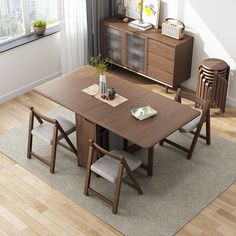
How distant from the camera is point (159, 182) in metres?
5.39

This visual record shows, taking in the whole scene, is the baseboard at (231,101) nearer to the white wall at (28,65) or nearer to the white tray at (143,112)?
the white tray at (143,112)

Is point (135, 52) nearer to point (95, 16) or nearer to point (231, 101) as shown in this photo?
point (95, 16)

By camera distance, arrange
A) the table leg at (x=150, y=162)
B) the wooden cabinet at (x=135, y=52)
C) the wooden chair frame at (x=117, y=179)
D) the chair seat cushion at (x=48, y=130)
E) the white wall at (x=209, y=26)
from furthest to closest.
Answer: the wooden cabinet at (x=135, y=52), the white wall at (x=209, y=26), the chair seat cushion at (x=48, y=130), the table leg at (x=150, y=162), the wooden chair frame at (x=117, y=179)

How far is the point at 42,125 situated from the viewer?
5668 mm

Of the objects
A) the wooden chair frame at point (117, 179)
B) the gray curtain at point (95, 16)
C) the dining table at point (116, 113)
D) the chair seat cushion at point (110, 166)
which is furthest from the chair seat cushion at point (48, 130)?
the gray curtain at point (95, 16)

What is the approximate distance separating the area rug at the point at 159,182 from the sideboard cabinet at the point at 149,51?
3.41 ft

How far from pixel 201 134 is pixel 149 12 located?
6.48 ft

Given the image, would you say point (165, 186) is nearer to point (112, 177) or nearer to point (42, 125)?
point (112, 177)

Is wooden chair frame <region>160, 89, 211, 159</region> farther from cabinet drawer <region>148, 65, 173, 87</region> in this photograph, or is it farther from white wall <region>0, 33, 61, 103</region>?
white wall <region>0, 33, 61, 103</region>

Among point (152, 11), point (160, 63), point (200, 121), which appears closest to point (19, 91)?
point (160, 63)

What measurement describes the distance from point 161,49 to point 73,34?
1320mm

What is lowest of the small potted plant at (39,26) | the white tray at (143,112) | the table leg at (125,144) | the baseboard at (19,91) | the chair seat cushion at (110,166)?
the baseboard at (19,91)

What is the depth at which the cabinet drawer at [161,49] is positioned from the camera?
6594mm

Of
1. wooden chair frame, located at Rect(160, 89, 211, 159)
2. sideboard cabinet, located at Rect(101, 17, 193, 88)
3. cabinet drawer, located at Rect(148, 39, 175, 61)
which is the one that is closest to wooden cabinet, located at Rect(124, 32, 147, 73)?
sideboard cabinet, located at Rect(101, 17, 193, 88)
